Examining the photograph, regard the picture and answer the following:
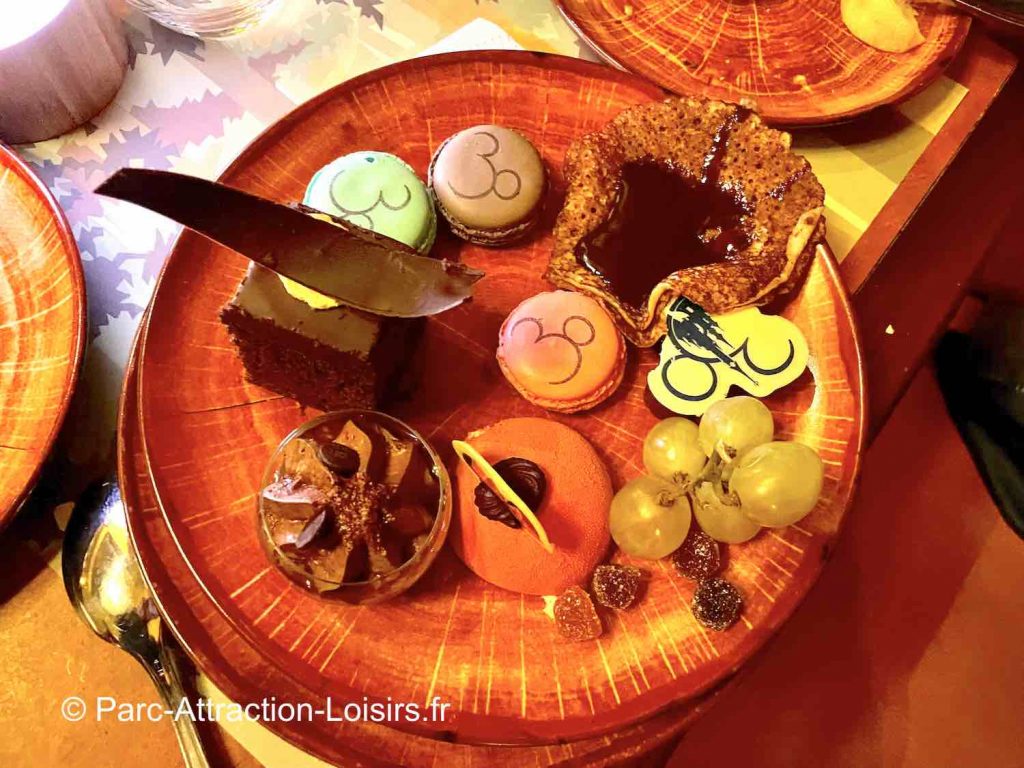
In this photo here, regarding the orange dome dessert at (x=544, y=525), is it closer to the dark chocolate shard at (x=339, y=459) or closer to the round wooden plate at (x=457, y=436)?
the round wooden plate at (x=457, y=436)

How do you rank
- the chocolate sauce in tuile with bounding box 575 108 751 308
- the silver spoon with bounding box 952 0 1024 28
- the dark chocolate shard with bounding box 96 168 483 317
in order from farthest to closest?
the silver spoon with bounding box 952 0 1024 28
the chocolate sauce in tuile with bounding box 575 108 751 308
the dark chocolate shard with bounding box 96 168 483 317

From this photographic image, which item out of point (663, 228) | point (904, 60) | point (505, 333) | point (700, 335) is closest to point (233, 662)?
point (505, 333)

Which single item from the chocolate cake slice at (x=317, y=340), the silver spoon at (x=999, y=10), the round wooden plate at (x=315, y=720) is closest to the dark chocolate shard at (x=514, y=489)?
the chocolate cake slice at (x=317, y=340)

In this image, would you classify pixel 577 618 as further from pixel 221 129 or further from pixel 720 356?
pixel 221 129

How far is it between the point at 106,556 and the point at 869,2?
1921 millimetres

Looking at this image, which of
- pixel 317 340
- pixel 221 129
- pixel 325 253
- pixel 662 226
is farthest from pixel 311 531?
pixel 221 129

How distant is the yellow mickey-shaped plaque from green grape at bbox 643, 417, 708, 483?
0.10 meters

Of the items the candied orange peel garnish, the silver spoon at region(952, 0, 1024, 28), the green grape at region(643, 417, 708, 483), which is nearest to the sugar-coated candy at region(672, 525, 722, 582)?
the green grape at region(643, 417, 708, 483)

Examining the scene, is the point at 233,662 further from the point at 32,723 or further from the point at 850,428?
the point at 850,428

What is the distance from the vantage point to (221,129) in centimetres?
175

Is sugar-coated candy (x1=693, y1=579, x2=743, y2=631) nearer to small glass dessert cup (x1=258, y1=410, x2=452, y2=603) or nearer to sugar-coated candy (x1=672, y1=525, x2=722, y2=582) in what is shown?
sugar-coated candy (x1=672, y1=525, x2=722, y2=582)

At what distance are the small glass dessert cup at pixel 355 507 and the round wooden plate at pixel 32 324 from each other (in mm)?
441

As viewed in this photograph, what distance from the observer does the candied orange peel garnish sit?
50.9 inches

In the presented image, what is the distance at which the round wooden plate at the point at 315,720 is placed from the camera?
1.30m
